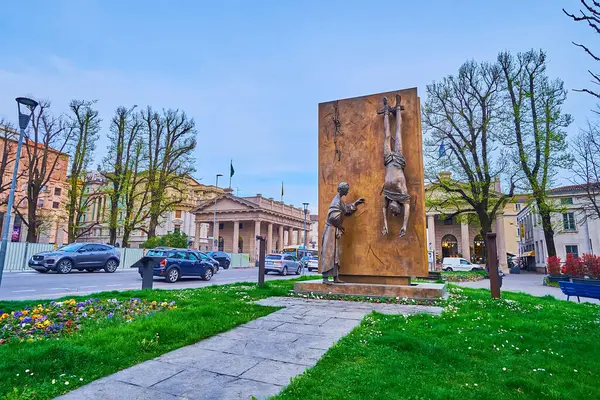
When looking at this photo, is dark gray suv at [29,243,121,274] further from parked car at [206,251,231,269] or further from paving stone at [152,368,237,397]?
paving stone at [152,368,237,397]

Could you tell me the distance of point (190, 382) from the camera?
3482 mm

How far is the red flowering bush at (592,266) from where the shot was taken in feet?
56.7

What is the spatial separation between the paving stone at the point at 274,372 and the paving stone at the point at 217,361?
0.33 feet

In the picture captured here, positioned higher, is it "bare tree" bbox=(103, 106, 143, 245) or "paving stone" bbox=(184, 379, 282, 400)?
"bare tree" bbox=(103, 106, 143, 245)

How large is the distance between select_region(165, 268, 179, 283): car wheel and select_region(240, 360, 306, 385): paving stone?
1503 centimetres

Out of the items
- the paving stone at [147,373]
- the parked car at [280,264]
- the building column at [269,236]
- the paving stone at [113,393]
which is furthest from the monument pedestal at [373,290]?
the building column at [269,236]

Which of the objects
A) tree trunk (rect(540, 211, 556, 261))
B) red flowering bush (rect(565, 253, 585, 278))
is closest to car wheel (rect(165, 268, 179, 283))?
red flowering bush (rect(565, 253, 585, 278))

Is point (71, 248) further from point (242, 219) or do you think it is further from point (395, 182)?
point (242, 219)

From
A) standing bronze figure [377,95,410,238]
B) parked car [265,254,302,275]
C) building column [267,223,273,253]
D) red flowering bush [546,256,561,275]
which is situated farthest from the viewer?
building column [267,223,273,253]

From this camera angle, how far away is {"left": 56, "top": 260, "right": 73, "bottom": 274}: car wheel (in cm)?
2008

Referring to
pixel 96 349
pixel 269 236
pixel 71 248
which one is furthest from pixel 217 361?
pixel 269 236

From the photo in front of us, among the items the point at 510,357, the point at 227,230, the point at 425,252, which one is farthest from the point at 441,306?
the point at 227,230

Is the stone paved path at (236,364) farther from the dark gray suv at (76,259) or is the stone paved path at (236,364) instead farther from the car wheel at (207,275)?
the dark gray suv at (76,259)

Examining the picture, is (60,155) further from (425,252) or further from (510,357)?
(510,357)
